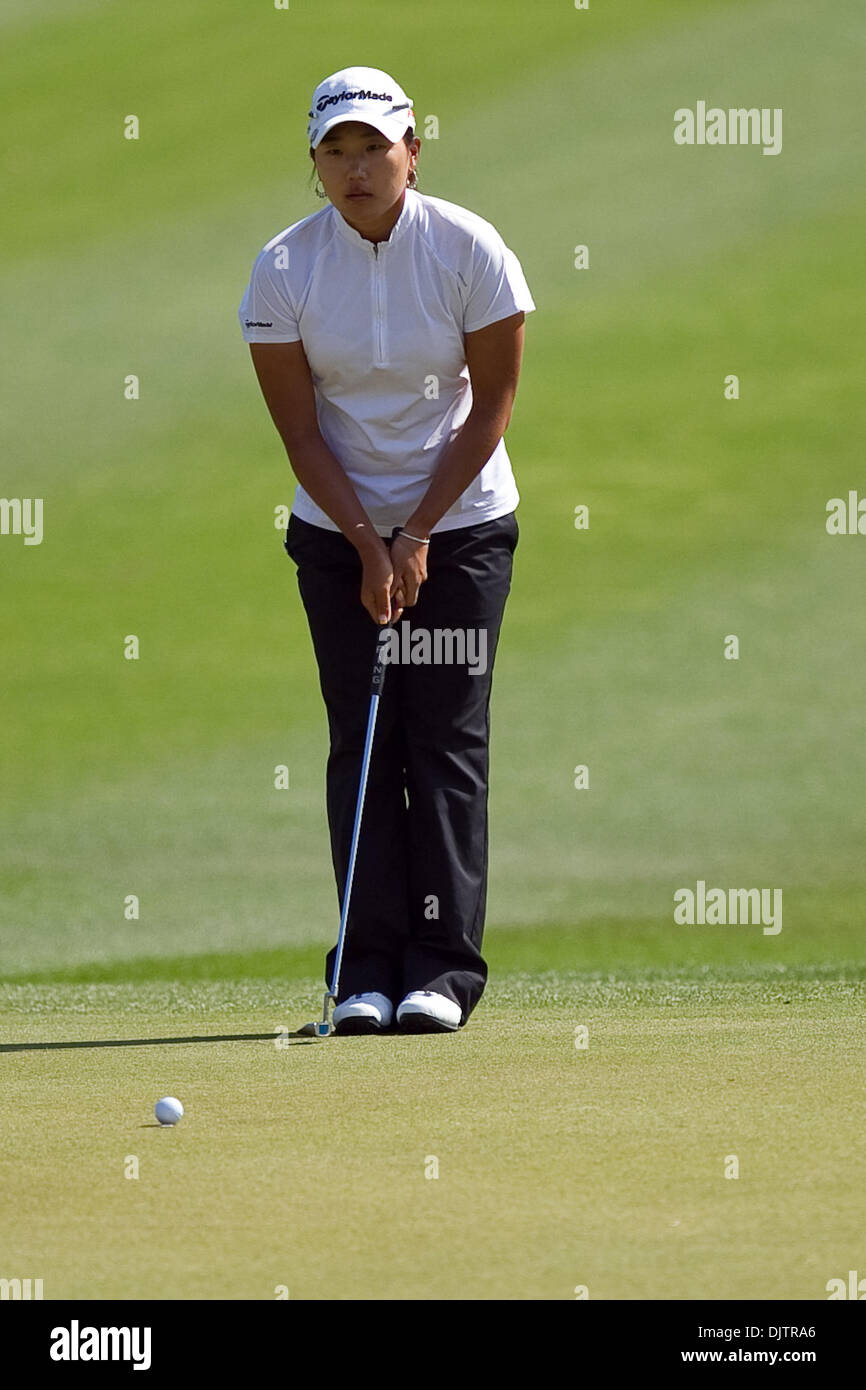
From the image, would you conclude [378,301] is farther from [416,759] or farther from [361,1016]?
[361,1016]

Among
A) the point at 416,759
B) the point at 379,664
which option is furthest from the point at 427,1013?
the point at 379,664

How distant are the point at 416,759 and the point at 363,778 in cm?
13

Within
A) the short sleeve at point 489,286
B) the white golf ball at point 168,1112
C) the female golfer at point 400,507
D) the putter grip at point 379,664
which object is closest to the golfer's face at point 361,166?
the female golfer at point 400,507

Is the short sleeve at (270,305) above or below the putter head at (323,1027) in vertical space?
above

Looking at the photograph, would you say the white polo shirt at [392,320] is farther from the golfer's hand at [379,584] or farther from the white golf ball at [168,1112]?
the white golf ball at [168,1112]

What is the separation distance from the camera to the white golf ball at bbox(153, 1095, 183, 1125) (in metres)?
2.98

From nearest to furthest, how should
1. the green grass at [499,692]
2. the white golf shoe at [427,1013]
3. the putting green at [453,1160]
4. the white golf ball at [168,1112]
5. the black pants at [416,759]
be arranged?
the putting green at [453,1160] < the green grass at [499,692] < the white golf ball at [168,1112] < the white golf shoe at [427,1013] < the black pants at [416,759]

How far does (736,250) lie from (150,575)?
4.61m

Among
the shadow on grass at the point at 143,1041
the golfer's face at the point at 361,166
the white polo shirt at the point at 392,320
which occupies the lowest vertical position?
the shadow on grass at the point at 143,1041

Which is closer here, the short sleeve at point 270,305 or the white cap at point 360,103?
the white cap at point 360,103

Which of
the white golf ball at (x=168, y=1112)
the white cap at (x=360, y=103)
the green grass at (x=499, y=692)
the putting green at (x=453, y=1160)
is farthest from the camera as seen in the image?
the white cap at (x=360, y=103)

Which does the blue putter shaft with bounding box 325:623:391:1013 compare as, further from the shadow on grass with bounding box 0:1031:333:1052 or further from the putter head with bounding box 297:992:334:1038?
the shadow on grass with bounding box 0:1031:333:1052

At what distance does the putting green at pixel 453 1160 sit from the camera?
2273 millimetres

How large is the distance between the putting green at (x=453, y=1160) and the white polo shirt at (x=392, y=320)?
1.03 meters
